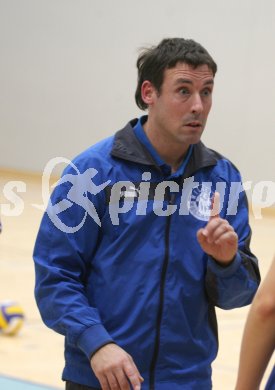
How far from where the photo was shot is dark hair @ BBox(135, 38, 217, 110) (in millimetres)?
2467

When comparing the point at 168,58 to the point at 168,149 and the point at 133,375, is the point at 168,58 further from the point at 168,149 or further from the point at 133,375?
the point at 133,375

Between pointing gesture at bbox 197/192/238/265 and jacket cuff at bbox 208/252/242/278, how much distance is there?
0.12 feet

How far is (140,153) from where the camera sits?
7.97 feet

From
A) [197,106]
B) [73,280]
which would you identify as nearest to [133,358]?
[73,280]

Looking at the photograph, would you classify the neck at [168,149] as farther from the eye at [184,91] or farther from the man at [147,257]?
the eye at [184,91]

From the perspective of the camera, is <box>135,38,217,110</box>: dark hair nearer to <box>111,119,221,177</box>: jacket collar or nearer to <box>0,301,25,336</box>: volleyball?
<box>111,119,221,177</box>: jacket collar

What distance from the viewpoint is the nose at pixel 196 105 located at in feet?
7.97

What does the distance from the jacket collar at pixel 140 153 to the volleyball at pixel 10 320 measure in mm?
2552

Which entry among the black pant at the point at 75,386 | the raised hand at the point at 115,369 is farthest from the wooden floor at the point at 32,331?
the raised hand at the point at 115,369

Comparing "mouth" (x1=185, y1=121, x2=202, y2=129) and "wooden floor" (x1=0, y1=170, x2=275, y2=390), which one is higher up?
"mouth" (x1=185, y1=121, x2=202, y2=129)

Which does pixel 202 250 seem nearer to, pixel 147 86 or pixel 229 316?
pixel 147 86

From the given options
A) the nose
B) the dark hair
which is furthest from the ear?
the nose

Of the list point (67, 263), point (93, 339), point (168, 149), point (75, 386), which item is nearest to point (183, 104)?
point (168, 149)

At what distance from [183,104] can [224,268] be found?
20.6 inches
